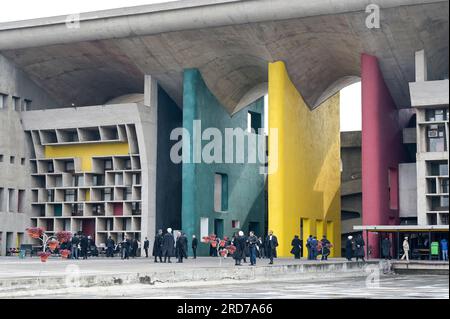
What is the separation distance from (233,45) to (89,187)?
12.4m

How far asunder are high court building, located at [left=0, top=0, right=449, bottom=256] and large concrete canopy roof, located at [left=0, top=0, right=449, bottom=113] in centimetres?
9

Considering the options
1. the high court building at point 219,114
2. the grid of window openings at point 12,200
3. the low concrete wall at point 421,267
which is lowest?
the low concrete wall at point 421,267

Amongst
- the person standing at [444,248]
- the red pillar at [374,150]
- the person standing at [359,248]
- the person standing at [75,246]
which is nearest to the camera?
the person standing at [359,248]

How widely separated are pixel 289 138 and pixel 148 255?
9910mm

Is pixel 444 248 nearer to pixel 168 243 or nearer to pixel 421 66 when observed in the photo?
pixel 421 66

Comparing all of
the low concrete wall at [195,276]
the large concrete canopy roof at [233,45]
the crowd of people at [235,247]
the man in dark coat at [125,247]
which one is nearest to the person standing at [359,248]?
the crowd of people at [235,247]

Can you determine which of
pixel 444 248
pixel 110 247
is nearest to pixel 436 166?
pixel 444 248

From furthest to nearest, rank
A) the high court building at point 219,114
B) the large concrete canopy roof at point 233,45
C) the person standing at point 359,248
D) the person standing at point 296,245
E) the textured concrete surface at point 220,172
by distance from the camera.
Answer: the textured concrete surface at point 220,172 → the high court building at point 219,114 → the person standing at point 296,245 → the large concrete canopy roof at point 233,45 → the person standing at point 359,248

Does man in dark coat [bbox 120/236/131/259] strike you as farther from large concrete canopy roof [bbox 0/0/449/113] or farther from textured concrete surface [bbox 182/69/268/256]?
large concrete canopy roof [bbox 0/0/449/113]

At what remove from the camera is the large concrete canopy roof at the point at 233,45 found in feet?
126

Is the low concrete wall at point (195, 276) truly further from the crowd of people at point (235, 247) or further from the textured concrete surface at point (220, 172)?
the textured concrete surface at point (220, 172)

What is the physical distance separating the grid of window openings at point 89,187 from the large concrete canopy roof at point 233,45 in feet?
11.6
